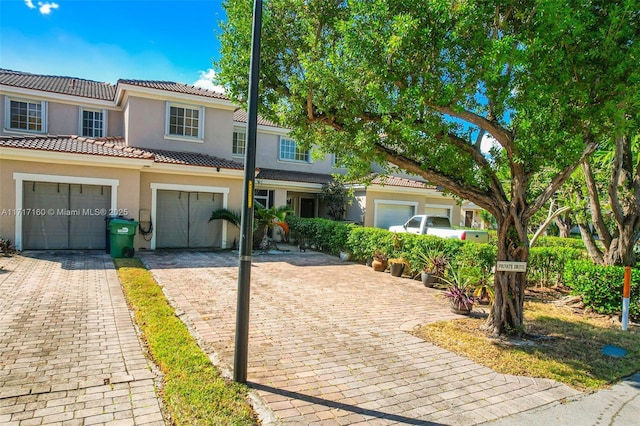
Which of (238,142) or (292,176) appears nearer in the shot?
(238,142)

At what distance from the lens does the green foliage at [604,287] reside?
8.38m

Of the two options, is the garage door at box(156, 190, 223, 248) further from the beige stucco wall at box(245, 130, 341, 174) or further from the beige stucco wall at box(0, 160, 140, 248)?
the beige stucco wall at box(245, 130, 341, 174)

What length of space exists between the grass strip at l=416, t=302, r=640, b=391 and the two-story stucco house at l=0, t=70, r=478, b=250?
38.7 ft

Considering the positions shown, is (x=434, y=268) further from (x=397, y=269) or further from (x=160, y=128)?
(x=160, y=128)

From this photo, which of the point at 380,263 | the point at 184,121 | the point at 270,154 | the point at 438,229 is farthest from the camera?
the point at 270,154

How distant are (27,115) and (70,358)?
1758 cm

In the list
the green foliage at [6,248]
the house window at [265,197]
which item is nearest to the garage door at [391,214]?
the house window at [265,197]

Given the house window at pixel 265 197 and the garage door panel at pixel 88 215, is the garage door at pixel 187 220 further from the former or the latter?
the house window at pixel 265 197

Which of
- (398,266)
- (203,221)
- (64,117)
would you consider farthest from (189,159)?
(398,266)

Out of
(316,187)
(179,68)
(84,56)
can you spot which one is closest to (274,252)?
(316,187)

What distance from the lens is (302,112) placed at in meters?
6.83

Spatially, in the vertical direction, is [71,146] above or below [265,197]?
above

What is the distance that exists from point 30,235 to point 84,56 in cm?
654

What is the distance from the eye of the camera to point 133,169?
14.2 m
